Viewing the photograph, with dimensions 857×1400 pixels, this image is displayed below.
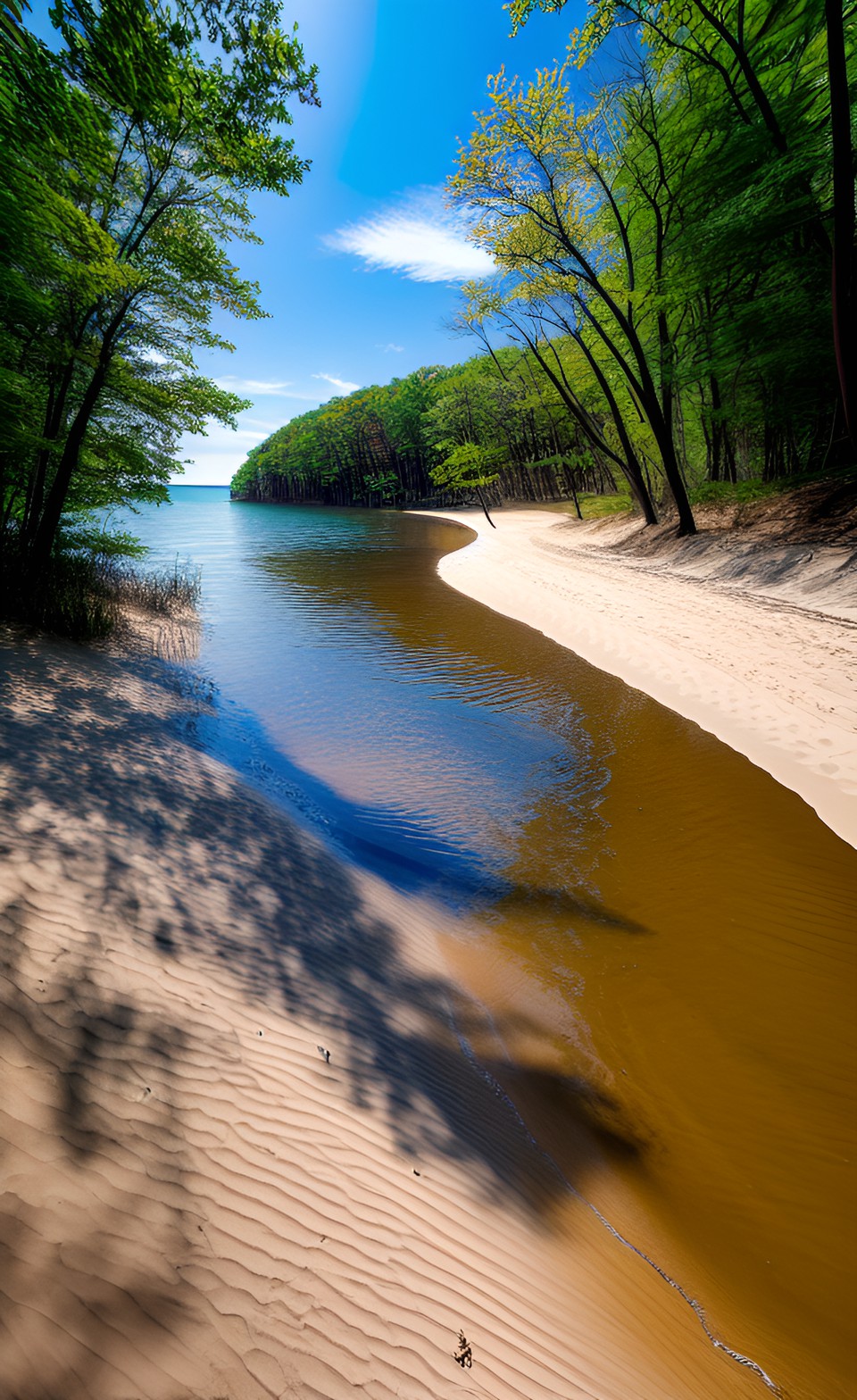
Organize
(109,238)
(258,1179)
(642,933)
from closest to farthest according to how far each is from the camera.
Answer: (258,1179)
(642,933)
(109,238)

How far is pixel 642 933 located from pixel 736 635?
7082 mm

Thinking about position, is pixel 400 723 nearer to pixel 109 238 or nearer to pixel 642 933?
pixel 642 933

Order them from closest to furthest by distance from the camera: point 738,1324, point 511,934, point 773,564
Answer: point 738,1324, point 511,934, point 773,564

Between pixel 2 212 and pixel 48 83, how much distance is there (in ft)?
4.90

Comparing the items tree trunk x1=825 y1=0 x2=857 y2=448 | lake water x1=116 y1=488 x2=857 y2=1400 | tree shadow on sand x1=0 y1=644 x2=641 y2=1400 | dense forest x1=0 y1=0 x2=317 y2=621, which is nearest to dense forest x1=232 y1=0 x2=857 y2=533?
tree trunk x1=825 y1=0 x2=857 y2=448

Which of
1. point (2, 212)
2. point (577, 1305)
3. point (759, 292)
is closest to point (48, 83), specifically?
point (2, 212)

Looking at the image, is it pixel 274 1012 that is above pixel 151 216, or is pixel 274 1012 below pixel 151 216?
below

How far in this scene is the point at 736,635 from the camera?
9.38 meters

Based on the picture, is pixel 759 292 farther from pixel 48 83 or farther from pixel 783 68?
pixel 48 83

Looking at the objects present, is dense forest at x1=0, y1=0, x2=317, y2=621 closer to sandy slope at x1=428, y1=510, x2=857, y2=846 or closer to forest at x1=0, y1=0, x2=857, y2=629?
forest at x1=0, y1=0, x2=857, y2=629

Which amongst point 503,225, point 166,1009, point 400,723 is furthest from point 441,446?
point 166,1009

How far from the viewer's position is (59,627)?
8719 mm

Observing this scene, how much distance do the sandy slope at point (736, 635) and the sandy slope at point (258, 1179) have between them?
15.2 ft

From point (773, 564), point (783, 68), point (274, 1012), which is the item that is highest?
point (783, 68)
